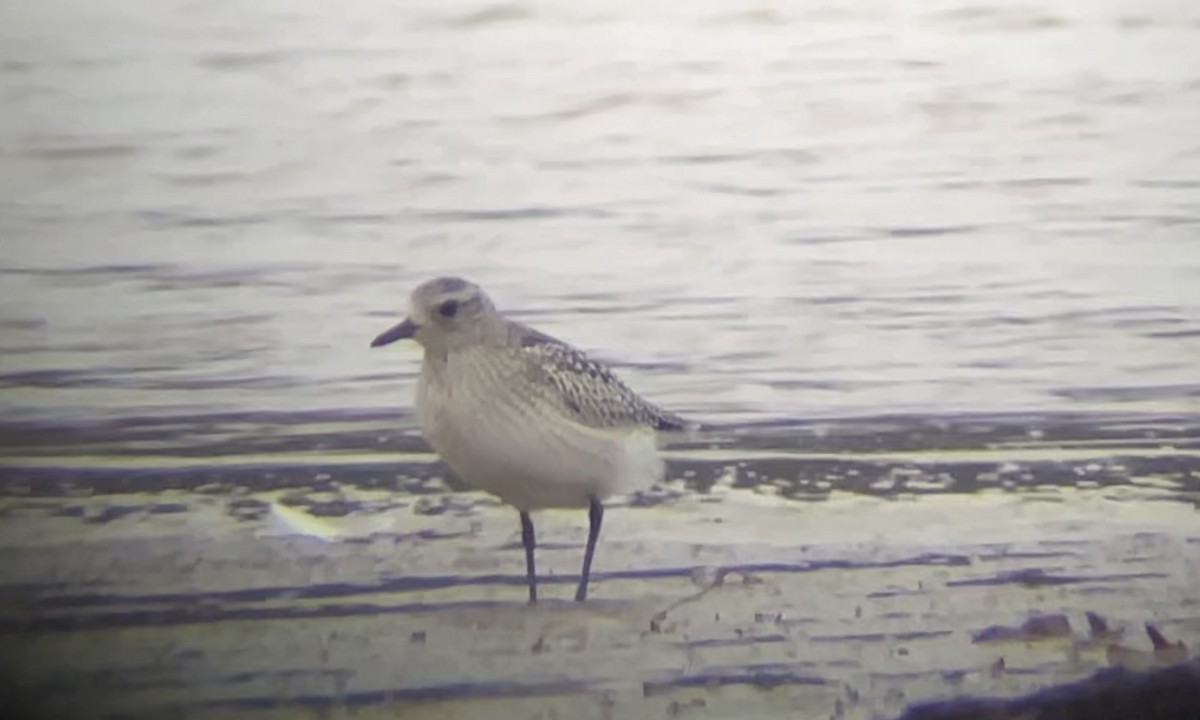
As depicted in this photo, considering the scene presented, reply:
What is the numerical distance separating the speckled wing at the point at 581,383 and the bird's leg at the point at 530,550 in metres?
0.17

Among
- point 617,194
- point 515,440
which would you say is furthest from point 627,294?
point 515,440

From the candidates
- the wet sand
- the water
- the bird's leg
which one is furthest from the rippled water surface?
the bird's leg

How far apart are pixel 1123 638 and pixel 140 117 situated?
157cm

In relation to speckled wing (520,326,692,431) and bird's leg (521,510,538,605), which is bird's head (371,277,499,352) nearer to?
speckled wing (520,326,692,431)

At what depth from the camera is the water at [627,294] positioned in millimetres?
1919

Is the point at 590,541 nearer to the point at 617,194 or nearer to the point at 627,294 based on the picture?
the point at 627,294

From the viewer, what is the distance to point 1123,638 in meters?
2.11

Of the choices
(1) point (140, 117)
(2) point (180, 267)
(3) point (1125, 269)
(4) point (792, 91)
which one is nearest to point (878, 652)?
(3) point (1125, 269)

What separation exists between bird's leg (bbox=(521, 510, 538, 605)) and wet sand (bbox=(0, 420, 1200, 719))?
0.01 m

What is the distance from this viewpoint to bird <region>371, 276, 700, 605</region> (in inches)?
76.8

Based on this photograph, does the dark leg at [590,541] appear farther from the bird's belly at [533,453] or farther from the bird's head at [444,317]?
the bird's head at [444,317]

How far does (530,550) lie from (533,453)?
0.49 ft

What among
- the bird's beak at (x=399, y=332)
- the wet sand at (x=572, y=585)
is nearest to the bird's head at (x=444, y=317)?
the bird's beak at (x=399, y=332)

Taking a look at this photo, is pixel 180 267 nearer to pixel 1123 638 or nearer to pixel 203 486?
pixel 203 486
